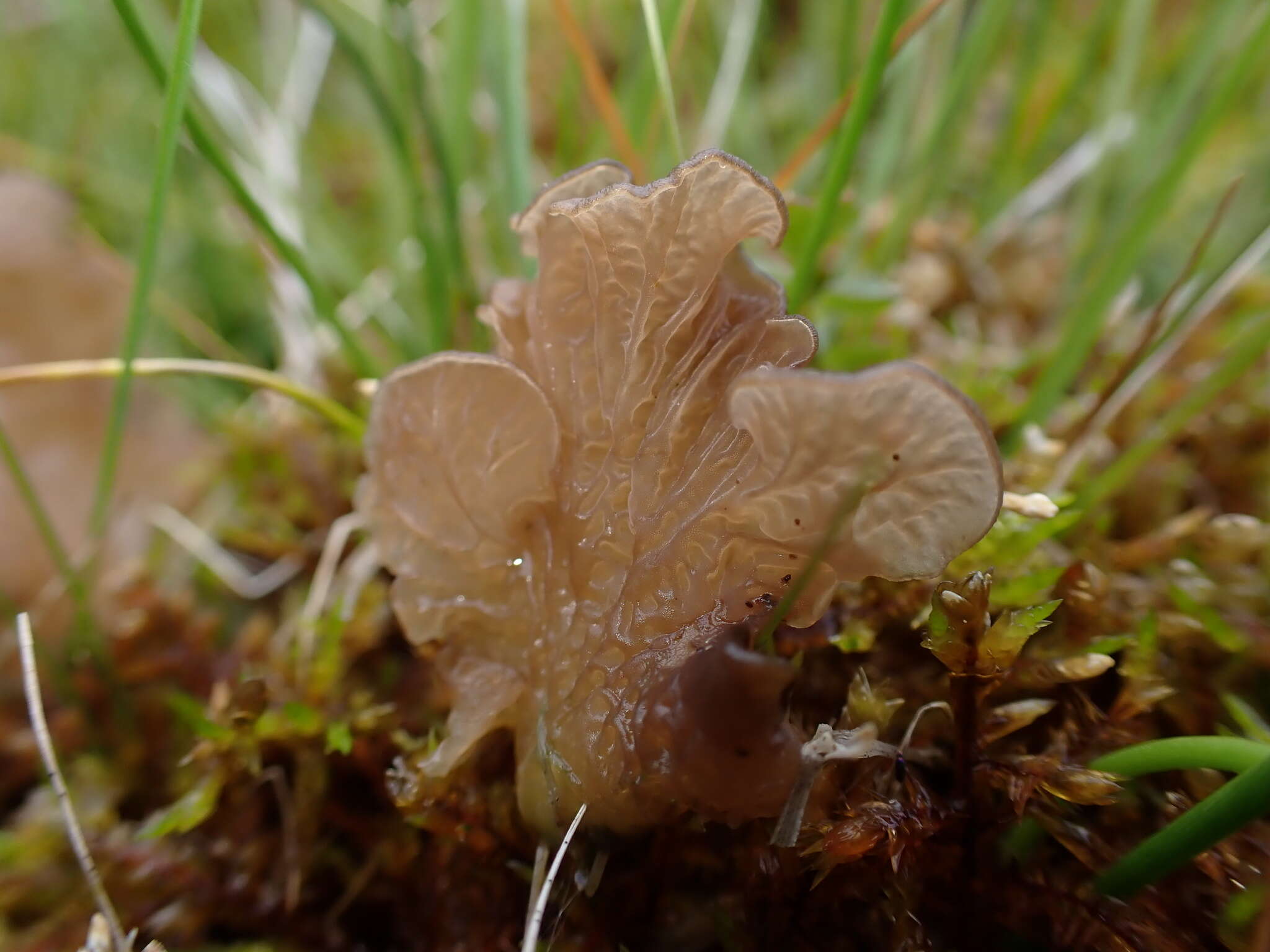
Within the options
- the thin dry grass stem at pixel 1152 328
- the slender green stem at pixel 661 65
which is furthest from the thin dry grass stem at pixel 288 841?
the thin dry grass stem at pixel 1152 328

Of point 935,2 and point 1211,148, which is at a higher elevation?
point 935,2

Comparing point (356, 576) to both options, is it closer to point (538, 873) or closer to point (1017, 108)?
point (538, 873)

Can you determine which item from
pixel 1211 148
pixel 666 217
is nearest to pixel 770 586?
pixel 666 217

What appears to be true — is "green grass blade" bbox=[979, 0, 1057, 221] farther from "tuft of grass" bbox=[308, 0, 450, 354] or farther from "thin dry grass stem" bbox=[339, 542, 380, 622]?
"thin dry grass stem" bbox=[339, 542, 380, 622]

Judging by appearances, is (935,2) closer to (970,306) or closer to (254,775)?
(970,306)

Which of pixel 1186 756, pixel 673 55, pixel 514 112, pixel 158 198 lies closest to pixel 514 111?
pixel 514 112

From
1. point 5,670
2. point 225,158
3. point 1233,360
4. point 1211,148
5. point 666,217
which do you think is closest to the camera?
point 666,217

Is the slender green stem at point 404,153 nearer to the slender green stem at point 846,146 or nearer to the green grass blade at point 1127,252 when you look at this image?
the slender green stem at point 846,146
